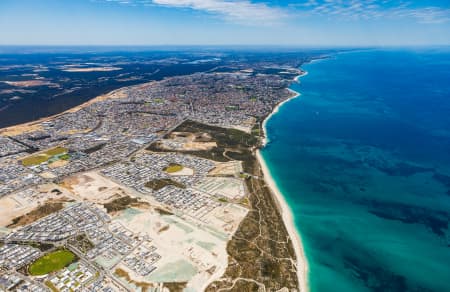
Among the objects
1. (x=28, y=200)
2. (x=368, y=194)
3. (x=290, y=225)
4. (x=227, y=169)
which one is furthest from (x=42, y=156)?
(x=368, y=194)

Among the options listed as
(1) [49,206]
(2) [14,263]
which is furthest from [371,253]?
(1) [49,206]

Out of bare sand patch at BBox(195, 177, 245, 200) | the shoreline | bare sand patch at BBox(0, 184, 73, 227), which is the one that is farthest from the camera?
bare sand patch at BBox(195, 177, 245, 200)

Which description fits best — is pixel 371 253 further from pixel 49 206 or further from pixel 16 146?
pixel 16 146

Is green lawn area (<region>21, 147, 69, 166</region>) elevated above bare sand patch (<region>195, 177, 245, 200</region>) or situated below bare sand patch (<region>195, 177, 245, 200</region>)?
above

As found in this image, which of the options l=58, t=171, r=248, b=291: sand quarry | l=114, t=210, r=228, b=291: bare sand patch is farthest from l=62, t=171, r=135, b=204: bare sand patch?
l=114, t=210, r=228, b=291: bare sand patch

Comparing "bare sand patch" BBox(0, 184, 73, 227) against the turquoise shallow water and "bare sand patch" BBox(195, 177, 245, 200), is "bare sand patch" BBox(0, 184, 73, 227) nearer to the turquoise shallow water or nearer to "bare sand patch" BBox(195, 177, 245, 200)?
"bare sand patch" BBox(195, 177, 245, 200)

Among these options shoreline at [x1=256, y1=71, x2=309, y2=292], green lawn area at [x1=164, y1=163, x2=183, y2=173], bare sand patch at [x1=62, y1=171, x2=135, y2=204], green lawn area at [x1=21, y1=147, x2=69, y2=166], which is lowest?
shoreline at [x1=256, y1=71, x2=309, y2=292]

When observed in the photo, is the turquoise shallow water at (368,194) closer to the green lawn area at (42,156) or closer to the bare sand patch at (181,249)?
the bare sand patch at (181,249)
